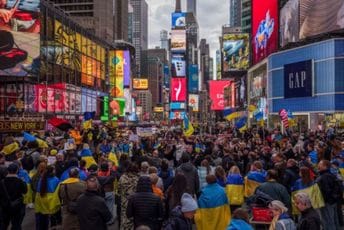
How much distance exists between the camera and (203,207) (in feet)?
29.9

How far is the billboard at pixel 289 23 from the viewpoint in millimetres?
67000

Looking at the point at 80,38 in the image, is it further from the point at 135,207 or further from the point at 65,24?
the point at 135,207

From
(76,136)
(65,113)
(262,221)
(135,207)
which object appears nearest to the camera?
(135,207)

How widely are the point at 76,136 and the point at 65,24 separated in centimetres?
4024

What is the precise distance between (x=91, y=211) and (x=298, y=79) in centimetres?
6351

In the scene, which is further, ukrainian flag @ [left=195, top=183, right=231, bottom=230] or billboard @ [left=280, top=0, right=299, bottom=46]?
billboard @ [left=280, top=0, right=299, bottom=46]

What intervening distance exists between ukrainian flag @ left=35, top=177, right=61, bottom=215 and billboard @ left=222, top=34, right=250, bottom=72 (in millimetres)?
98644

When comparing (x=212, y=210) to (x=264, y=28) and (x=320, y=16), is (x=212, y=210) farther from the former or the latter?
(x=264, y=28)

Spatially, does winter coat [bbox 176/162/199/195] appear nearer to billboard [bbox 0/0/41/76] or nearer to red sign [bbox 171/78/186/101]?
billboard [bbox 0/0/41/76]

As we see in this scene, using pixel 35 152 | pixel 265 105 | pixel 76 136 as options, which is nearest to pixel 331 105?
pixel 265 105

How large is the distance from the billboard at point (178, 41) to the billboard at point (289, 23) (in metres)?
80.7

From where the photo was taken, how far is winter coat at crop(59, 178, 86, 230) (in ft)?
28.2

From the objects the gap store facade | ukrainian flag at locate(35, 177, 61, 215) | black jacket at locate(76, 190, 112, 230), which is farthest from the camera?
the gap store facade

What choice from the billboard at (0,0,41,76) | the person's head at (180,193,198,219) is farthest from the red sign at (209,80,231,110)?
the person's head at (180,193,198,219)
